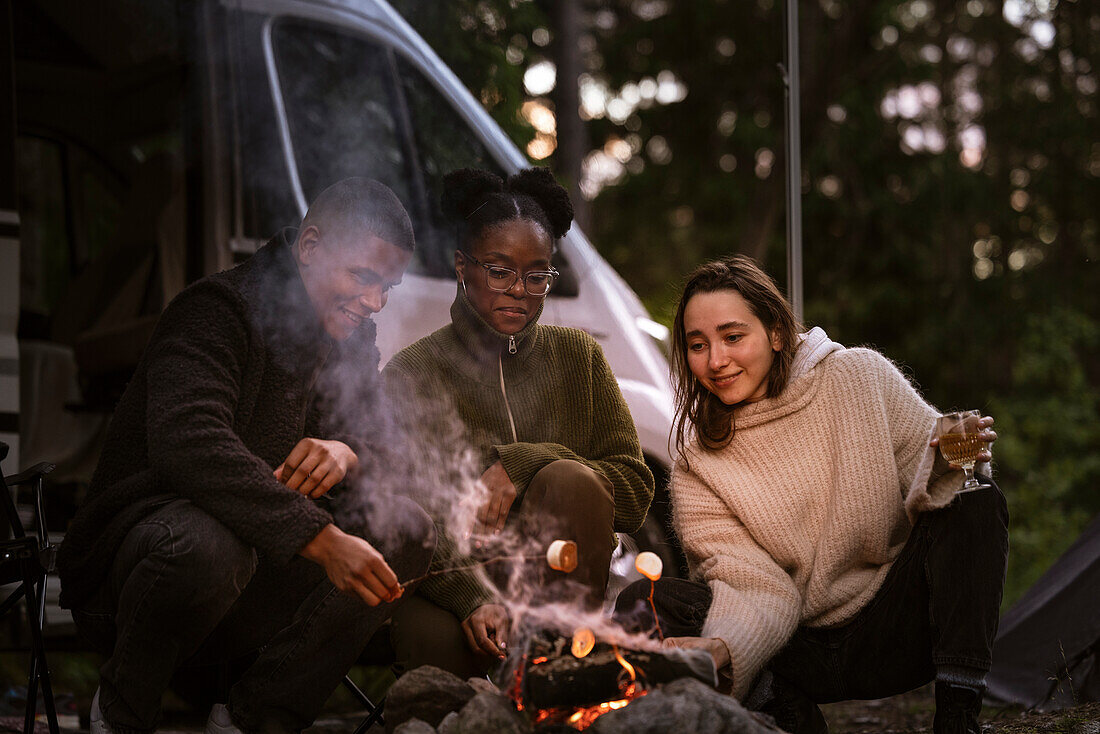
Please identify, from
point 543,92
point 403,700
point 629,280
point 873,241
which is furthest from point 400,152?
point 629,280

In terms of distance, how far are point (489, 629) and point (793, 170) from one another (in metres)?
2.31

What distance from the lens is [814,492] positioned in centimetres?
288

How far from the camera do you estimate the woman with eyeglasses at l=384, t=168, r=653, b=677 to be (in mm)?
2732

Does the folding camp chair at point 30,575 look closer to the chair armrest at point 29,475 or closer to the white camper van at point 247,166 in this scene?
the chair armrest at point 29,475

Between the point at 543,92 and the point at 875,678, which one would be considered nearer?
the point at 875,678

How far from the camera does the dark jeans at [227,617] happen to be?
7.59ft

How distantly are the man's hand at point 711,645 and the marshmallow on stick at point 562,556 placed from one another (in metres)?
0.33

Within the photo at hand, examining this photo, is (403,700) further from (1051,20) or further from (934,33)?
(934,33)

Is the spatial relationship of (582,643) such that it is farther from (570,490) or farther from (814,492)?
(814,492)

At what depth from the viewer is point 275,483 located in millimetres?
2355

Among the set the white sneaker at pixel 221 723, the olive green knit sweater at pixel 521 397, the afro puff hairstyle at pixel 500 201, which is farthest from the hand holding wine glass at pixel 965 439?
the white sneaker at pixel 221 723

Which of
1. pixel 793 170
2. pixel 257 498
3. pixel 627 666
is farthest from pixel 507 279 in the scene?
pixel 793 170

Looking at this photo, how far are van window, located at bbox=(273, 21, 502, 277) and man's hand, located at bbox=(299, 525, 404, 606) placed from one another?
1.87m

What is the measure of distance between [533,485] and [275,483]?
0.71 meters
